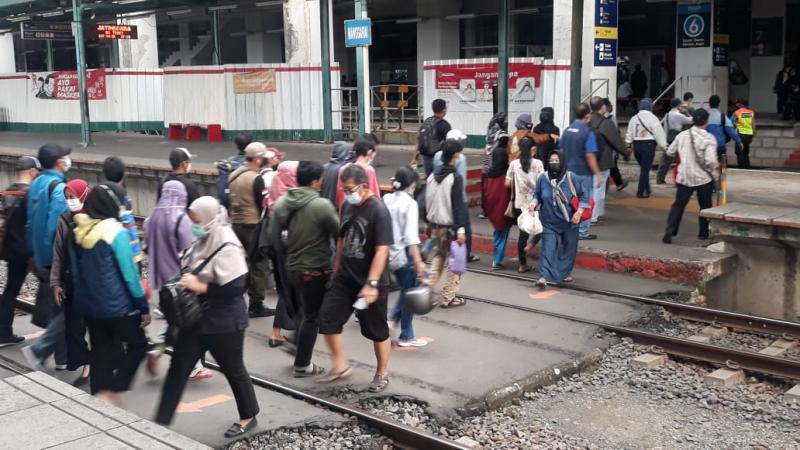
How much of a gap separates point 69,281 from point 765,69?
19796 millimetres

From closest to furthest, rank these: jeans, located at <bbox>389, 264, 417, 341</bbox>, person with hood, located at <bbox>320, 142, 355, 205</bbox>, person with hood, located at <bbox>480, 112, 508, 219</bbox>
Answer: jeans, located at <bbox>389, 264, 417, 341</bbox> < person with hood, located at <bbox>320, 142, 355, 205</bbox> < person with hood, located at <bbox>480, 112, 508, 219</bbox>

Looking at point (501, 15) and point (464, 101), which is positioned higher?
point (501, 15)

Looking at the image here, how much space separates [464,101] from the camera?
63.7 feet

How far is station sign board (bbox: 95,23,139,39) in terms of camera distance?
24438 mm

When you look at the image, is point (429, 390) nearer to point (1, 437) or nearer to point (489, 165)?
point (1, 437)

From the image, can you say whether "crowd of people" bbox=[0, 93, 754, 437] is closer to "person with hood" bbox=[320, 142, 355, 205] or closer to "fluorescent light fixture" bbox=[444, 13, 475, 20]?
"person with hood" bbox=[320, 142, 355, 205]

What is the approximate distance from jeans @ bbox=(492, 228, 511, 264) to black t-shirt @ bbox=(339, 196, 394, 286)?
4276 mm

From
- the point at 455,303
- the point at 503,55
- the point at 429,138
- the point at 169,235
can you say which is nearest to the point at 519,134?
the point at 429,138

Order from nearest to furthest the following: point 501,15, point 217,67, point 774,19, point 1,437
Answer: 1. point 1,437
2. point 501,15
3. point 774,19
4. point 217,67

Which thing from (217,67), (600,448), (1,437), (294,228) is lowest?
(600,448)

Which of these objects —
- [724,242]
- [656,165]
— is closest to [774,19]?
[656,165]

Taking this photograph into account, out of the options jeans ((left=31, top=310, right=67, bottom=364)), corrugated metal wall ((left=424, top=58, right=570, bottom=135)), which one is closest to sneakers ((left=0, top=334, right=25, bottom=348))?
jeans ((left=31, top=310, right=67, bottom=364))

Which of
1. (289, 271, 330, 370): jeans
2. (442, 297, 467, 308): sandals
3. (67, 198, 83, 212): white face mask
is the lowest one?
(442, 297, 467, 308): sandals

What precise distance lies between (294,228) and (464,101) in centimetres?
1322
